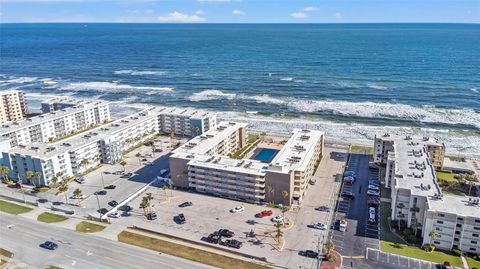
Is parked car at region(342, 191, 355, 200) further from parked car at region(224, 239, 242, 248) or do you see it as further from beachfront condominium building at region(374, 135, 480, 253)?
parked car at region(224, 239, 242, 248)

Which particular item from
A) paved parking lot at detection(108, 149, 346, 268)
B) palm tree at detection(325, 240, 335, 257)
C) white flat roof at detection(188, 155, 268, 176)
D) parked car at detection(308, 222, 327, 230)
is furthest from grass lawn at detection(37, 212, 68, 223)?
palm tree at detection(325, 240, 335, 257)

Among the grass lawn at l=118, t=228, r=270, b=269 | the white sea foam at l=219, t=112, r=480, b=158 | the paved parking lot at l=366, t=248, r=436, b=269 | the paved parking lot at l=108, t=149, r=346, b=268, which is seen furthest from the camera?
the white sea foam at l=219, t=112, r=480, b=158

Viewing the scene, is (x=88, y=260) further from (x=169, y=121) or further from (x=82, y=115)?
(x=82, y=115)

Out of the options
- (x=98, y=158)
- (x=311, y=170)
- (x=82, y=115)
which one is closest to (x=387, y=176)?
(x=311, y=170)

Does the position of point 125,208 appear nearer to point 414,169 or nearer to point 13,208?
point 13,208

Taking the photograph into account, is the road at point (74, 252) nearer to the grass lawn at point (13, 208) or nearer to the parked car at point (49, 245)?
the parked car at point (49, 245)

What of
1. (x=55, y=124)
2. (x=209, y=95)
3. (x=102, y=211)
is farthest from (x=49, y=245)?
(x=209, y=95)
